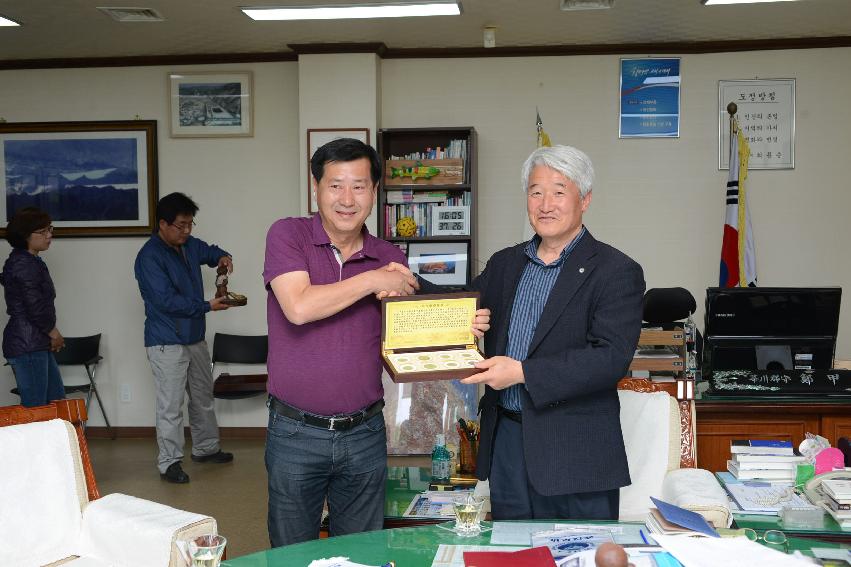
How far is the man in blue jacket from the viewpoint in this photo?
18.6ft

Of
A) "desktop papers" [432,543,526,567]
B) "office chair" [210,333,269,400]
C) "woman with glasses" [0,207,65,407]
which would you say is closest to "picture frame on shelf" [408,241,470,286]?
"office chair" [210,333,269,400]

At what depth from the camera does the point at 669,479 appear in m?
3.00

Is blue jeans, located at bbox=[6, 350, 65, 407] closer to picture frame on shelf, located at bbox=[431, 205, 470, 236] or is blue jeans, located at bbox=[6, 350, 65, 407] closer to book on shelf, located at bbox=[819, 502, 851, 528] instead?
picture frame on shelf, located at bbox=[431, 205, 470, 236]

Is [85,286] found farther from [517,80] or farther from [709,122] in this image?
[709,122]

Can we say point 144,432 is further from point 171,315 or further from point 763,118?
point 763,118

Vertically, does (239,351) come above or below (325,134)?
below

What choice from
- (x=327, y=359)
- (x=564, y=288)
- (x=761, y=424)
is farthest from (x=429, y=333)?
(x=761, y=424)

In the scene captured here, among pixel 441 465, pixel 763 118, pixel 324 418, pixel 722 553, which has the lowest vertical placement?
pixel 441 465

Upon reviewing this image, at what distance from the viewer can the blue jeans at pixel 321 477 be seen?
248 cm

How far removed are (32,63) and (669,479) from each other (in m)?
6.37

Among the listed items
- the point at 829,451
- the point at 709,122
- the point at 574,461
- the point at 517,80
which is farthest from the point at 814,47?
the point at 574,461

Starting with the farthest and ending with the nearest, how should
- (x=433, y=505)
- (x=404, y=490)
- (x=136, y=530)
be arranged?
(x=404, y=490)
(x=433, y=505)
(x=136, y=530)

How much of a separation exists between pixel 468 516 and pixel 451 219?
4.50 meters

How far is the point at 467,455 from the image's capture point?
3656 mm
